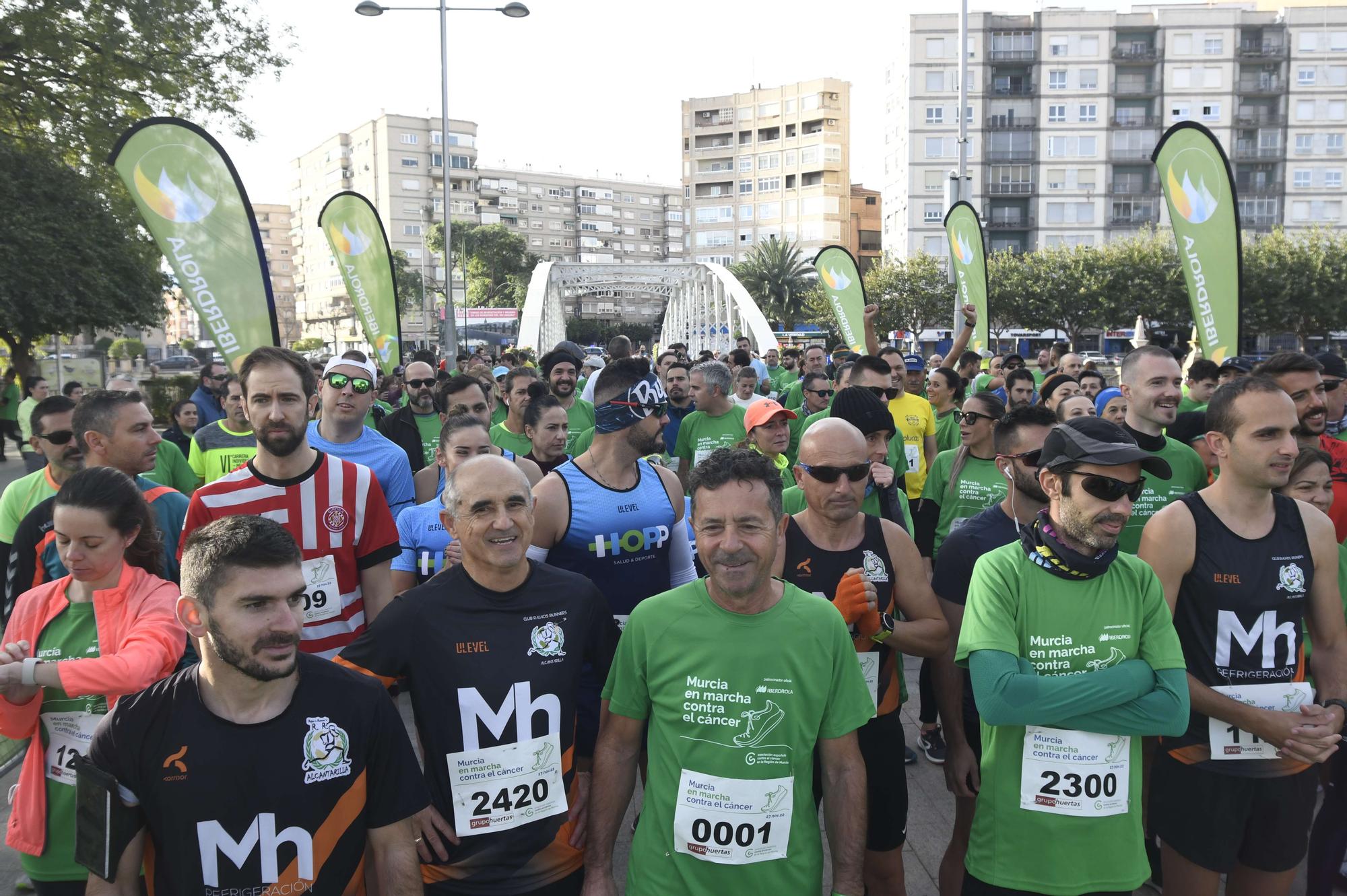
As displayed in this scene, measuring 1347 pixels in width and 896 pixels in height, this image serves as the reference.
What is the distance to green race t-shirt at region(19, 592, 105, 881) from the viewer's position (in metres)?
2.82

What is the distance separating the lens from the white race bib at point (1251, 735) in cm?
309

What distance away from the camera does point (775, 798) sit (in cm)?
248

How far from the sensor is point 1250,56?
6638 centimetres

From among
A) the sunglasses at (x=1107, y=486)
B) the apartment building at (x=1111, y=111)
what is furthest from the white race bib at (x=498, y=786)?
the apartment building at (x=1111, y=111)

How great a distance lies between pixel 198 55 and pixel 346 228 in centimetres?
1016

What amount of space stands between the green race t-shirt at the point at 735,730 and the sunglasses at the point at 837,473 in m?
0.76

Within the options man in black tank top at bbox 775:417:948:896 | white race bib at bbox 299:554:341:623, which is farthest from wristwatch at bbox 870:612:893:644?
white race bib at bbox 299:554:341:623

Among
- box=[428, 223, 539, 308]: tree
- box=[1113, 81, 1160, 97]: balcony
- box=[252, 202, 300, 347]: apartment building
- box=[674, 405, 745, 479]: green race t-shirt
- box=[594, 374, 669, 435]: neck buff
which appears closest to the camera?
box=[594, 374, 669, 435]: neck buff

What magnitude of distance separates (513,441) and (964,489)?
322cm

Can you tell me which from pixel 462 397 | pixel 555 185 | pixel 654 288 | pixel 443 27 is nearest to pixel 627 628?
pixel 462 397

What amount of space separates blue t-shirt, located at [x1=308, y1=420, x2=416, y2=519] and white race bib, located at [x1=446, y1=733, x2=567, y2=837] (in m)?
2.39

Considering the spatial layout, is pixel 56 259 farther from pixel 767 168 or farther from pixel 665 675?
pixel 767 168

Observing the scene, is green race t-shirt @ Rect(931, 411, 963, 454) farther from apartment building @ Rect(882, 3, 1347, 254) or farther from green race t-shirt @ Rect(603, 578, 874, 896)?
apartment building @ Rect(882, 3, 1347, 254)

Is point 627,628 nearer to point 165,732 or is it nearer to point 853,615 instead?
point 853,615
